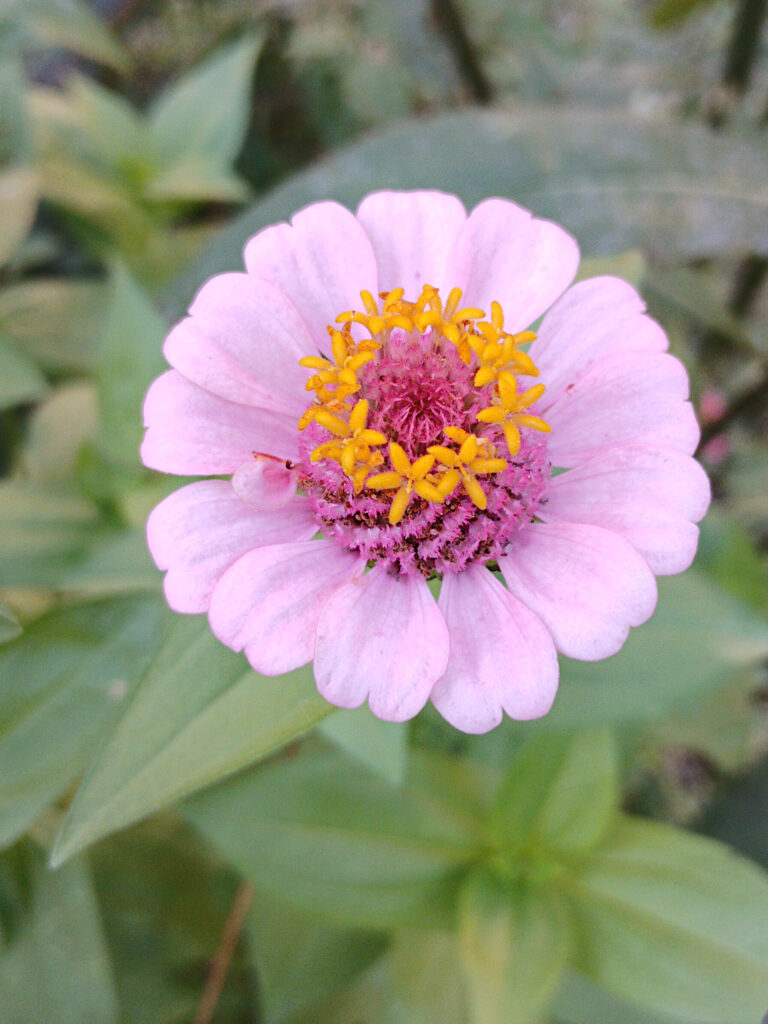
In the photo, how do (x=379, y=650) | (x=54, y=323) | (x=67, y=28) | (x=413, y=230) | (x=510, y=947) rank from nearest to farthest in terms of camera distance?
1. (x=379, y=650)
2. (x=413, y=230)
3. (x=510, y=947)
4. (x=54, y=323)
5. (x=67, y=28)

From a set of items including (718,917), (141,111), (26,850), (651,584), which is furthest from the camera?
(141,111)

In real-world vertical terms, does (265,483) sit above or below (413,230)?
below

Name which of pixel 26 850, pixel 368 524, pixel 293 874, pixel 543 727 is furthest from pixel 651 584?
pixel 26 850

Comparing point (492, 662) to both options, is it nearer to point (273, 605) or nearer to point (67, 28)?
point (273, 605)

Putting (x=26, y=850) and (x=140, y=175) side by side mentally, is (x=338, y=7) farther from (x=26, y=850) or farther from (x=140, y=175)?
(x=26, y=850)

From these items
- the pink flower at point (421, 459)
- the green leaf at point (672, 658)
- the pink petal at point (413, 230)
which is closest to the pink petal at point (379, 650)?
the pink flower at point (421, 459)

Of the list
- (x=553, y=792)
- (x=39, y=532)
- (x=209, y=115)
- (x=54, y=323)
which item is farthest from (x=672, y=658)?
(x=209, y=115)

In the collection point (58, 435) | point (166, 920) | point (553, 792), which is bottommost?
point (166, 920)

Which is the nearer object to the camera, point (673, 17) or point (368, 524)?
point (368, 524)
